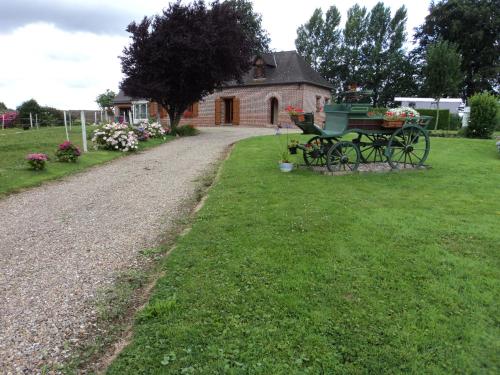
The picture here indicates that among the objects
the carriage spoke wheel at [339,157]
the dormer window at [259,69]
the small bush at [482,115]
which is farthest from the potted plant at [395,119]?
the dormer window at [259,69]

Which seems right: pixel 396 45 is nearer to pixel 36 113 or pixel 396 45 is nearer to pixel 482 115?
pixel 482 115

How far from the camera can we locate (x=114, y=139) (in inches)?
537

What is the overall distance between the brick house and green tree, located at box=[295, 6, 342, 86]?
19908 mm

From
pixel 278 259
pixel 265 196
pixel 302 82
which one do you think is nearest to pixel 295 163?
pixel 265 196

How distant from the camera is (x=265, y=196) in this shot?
6.50 m

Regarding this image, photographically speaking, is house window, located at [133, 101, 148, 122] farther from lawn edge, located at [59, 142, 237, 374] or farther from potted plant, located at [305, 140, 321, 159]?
lawn edge, located at [59, 142, 237, 374]

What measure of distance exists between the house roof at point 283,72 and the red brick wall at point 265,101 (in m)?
0.37

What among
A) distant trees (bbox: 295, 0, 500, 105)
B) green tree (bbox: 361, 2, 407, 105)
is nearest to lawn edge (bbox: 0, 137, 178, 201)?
distant trees (bbox: 295, 0, 500, 105)

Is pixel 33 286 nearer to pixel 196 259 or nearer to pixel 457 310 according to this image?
pixel 196 259

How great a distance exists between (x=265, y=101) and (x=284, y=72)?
2614mm

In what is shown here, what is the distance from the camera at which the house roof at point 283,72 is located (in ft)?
89.6

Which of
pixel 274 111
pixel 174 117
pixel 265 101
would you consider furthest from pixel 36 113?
pixel 274 111

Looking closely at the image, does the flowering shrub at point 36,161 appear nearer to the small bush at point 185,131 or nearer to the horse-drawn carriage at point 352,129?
the horse-drawn carriage at point 352,129

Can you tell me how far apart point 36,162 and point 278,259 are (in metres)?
7.92
